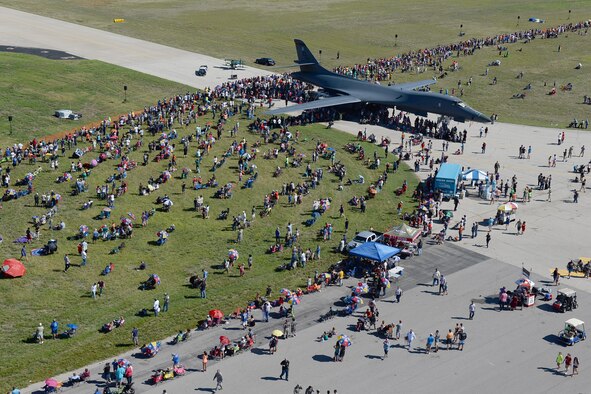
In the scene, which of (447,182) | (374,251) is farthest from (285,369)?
(447,182)

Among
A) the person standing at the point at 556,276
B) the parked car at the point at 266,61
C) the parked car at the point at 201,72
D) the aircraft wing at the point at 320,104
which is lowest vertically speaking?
the person standing at the point at 556,276

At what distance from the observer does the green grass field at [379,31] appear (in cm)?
10294

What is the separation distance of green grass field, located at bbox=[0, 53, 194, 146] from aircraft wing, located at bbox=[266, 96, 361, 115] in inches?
681

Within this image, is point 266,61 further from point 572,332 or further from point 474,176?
point 572,332

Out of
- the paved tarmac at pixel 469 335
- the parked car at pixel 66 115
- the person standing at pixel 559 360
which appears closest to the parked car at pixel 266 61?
the parked car at pixel 66 115

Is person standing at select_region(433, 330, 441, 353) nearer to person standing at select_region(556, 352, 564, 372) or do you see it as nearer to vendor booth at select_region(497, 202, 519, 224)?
person standing at select_region(556, 352, 564, 372)

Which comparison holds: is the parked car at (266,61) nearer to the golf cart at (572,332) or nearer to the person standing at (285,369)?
the golf cart at (572,332)

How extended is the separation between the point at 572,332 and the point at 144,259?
1092 inches

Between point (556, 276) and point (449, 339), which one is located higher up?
point (556, 276)

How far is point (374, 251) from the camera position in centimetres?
5356

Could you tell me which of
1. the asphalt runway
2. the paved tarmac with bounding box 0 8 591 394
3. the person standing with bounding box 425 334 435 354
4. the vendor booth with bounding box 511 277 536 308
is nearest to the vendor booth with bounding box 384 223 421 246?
the paved tarmac with bounding box 0 8 591 394

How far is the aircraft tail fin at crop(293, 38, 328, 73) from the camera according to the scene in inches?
3639

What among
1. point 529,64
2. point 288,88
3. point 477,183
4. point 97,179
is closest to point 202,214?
point 97,179

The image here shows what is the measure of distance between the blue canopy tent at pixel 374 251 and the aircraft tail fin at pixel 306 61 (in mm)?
41633
